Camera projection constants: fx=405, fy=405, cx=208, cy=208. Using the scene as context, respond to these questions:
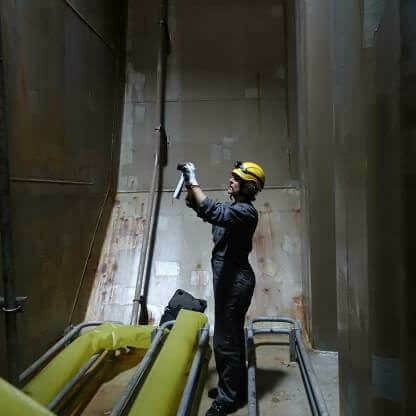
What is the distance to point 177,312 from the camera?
255 centimetres

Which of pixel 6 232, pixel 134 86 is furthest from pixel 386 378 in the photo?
pixel 134 86

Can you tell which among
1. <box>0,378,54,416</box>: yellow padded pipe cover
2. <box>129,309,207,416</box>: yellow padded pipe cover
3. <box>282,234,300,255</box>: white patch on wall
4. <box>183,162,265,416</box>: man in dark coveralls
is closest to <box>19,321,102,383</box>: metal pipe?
<box>129,309,207,416</box>: yellow padded pipe cover

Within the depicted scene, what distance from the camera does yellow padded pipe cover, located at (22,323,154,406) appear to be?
5.83ft

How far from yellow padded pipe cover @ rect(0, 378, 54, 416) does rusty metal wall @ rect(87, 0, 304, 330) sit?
2.26 meters

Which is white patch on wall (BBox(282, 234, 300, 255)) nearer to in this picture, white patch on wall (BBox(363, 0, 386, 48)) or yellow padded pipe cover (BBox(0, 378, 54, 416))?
white patch on wall (BBox(363, 0, 386, 48))

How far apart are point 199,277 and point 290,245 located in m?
0.73

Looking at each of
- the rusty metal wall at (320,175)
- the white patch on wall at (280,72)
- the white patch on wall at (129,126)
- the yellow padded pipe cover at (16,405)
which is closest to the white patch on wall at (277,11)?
the white patch on wall at (280,72)

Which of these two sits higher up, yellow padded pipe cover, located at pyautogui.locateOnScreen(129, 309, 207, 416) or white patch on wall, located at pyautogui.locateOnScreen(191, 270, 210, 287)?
white patch on wall, located at pyautogui.locateOnScreen(191, 270, 210, 287)

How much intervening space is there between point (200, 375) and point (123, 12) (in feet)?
10.3

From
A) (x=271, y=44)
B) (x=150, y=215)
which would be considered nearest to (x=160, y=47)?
(x=271, y=44)

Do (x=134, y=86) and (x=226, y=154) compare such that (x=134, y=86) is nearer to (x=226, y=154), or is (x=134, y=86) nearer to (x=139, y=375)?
(x=226, y=154)

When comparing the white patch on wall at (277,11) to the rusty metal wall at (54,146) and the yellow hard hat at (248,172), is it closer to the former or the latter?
the rusty metal wall at (54,146)

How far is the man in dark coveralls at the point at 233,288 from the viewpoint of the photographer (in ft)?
6.07

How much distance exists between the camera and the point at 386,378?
2.91ft
